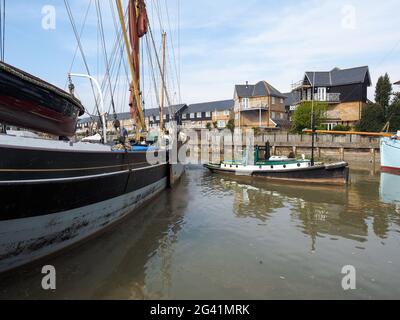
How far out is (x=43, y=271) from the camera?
6316mm

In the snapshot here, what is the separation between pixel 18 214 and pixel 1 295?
1.48 metres

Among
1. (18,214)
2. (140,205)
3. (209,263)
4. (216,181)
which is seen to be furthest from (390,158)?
(18,214)

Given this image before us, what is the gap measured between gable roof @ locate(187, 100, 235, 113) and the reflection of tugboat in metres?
44.7

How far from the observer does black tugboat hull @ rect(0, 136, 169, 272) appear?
18.5ft

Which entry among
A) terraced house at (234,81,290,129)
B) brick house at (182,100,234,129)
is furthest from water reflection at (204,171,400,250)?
brick house at (182,100,234,129)

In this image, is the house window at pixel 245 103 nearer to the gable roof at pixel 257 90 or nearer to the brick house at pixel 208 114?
the gable roof at pixel 257 90

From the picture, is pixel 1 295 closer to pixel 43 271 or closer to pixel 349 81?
pixel 43 271

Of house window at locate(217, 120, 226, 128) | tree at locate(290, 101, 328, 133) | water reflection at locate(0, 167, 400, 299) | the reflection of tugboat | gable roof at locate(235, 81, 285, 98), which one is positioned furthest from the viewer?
house window at locate(217, 120, 226, 128)

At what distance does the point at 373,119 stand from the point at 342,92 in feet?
34.8

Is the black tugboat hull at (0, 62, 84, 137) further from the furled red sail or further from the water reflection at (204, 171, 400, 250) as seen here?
the furled red sail

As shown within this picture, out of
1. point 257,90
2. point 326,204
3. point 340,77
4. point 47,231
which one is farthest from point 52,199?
point 257,90

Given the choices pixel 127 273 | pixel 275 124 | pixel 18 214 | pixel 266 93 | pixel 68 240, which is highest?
pixel 266 93

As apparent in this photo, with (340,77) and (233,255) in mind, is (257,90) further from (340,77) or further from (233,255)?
(233,255)

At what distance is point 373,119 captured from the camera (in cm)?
3881
